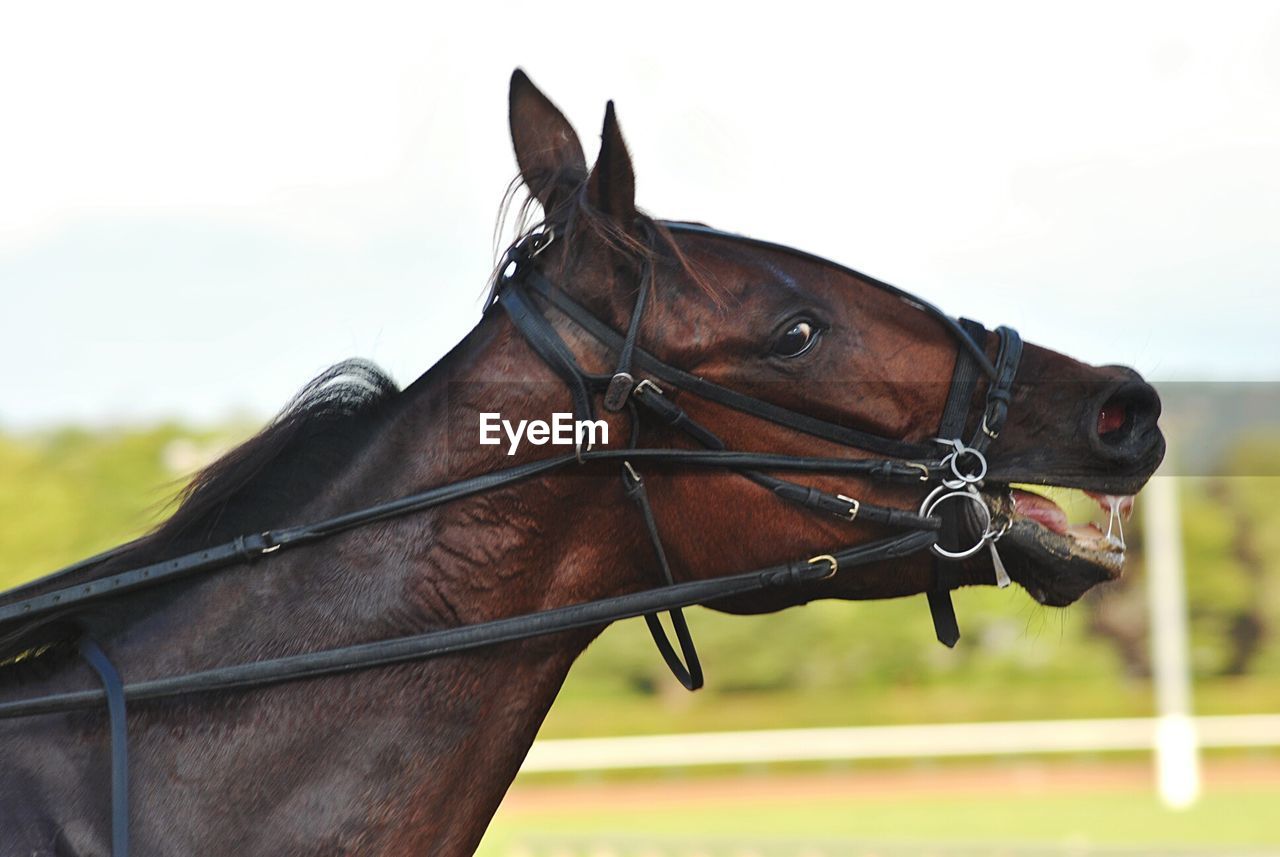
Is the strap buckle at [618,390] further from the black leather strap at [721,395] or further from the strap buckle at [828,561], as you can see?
the strap buckle at [828,561]

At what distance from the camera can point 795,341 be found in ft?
9.19

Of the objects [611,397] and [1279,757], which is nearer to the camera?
[611,397]

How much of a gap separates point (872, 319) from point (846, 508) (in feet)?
1.40

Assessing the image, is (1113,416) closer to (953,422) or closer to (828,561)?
(953,422)

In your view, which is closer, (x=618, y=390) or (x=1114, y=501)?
(x=618, y=390)

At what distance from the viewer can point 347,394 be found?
2.85m

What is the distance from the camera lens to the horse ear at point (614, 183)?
2.69 meters

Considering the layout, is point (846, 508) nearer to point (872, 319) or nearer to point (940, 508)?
point (940, 508)

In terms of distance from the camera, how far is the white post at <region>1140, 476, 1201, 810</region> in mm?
18000

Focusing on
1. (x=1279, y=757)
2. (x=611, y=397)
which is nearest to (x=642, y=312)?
(x=611, y=397)

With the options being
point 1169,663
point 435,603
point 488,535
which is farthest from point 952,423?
point 1169,663

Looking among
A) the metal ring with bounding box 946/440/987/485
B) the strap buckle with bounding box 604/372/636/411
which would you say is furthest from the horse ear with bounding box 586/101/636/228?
the metal ring with bounding box 946/440/987/485

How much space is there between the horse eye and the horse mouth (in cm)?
51

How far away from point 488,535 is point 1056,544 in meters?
1.22
